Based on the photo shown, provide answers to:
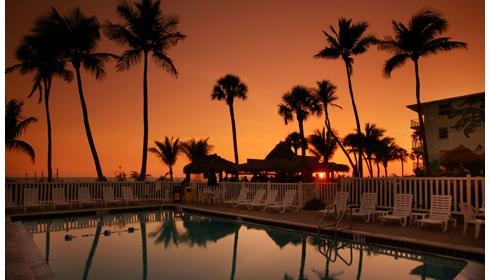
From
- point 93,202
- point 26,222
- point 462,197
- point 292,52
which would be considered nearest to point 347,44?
point 292,52

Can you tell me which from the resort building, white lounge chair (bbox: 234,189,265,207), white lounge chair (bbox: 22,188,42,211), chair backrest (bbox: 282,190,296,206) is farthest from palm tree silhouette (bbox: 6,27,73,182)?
the resort building

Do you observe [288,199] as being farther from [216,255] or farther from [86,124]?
[86,124]

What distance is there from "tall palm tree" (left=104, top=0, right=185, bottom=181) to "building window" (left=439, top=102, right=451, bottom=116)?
20.6 m

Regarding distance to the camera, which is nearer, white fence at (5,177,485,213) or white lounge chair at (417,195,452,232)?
white lounge chair at (417,195,452,232)

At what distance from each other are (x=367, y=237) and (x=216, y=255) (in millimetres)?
3475

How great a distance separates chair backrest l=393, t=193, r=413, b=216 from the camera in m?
10.2

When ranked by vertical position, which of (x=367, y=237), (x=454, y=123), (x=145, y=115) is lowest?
(x=367, y=237)

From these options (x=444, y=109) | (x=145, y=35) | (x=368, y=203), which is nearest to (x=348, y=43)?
(x=444, y=109)

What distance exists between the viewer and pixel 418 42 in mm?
20422

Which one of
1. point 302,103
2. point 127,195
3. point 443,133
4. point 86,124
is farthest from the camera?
point 443,133

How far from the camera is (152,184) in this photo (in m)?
18.5

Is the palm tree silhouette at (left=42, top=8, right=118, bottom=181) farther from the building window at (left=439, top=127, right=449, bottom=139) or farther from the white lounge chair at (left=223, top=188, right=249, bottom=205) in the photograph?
the building window at (left=439, top=127, right=449, bottom=139)

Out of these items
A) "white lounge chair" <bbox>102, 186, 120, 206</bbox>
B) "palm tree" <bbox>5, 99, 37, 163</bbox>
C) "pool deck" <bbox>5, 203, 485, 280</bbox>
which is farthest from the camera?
"palm tree" <bbox>5, 99, 37, 163</bbox>

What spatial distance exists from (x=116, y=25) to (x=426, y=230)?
1890 centimetres
